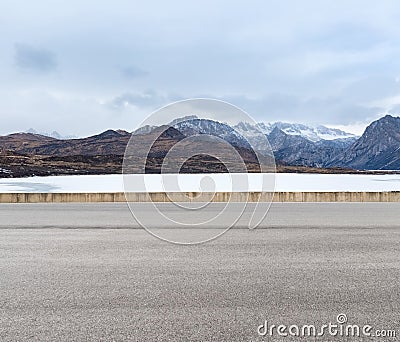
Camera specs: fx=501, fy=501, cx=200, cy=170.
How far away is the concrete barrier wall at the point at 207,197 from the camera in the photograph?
21219 millimetres

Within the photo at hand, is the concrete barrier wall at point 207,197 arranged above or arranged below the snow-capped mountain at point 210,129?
below

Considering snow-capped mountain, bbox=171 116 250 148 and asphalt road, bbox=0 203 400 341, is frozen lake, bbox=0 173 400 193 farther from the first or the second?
asphalt road, bbox=0 203 400 341

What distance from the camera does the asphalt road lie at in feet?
14.9

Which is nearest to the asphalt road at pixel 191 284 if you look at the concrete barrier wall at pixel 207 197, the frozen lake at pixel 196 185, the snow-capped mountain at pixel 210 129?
the snow-capped mountain at pixel 210 129

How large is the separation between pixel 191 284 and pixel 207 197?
50.6 ft

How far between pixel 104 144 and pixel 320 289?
19330 centimetres

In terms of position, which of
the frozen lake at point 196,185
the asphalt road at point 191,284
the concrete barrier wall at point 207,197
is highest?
the frozen lake at point 196,185

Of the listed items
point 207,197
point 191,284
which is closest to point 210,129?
point 191,284


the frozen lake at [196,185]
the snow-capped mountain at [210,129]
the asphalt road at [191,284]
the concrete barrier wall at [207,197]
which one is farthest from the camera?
the frozen lake at [196,185]

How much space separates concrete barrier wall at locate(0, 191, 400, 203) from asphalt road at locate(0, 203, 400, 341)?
10.1 meters

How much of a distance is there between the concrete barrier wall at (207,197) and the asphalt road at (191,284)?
397 inches

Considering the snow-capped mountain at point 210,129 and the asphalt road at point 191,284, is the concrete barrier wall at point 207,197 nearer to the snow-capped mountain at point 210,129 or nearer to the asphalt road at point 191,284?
the snow-capped mountain at point 210,129

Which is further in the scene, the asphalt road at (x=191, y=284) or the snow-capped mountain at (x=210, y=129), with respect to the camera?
the snow-capped mountain at (x=210, y=129)

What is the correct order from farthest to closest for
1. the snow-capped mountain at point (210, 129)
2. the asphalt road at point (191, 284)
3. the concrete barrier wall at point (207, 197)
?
the concrete barrier wall at point (207, 197)
the snow-capped mountain at point (210, 129)
the asphalt road at point (191, 284)
